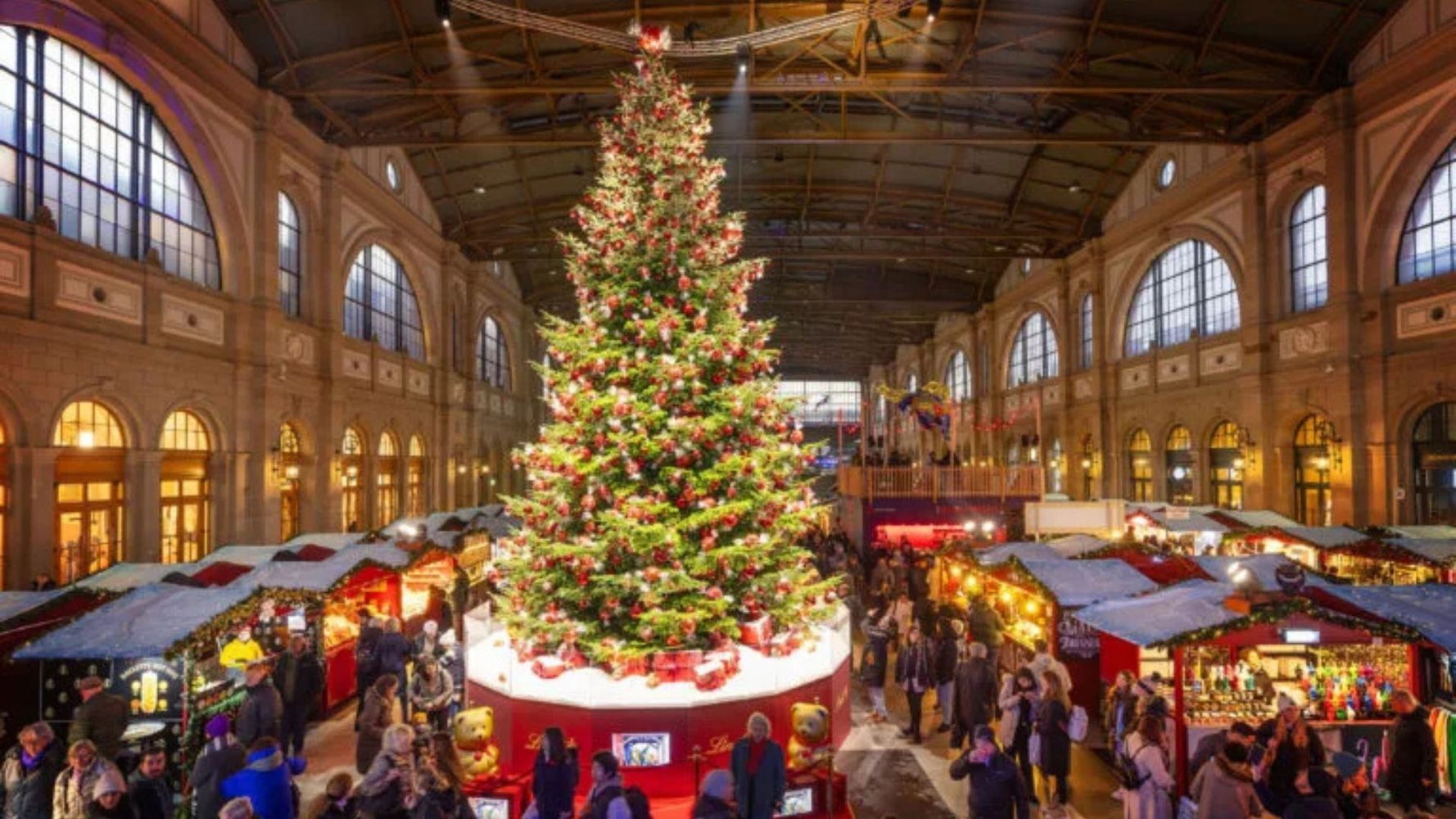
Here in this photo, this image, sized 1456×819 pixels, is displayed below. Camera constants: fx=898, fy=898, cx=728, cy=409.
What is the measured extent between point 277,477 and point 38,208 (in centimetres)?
713

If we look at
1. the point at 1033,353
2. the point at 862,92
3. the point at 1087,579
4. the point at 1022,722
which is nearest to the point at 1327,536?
the point at 1087,579

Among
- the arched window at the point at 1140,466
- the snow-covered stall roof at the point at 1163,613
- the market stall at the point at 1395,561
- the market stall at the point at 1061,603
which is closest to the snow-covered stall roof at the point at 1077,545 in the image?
the market stall at the point at 1061,603

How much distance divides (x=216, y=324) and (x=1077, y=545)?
1612cm

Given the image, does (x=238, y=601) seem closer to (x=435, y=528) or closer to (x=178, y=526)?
(x=178, y=526)

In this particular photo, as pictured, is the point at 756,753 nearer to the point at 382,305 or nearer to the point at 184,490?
the point at 184,490

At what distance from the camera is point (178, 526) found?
16141 mm

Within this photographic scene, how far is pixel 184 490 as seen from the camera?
16.3 m

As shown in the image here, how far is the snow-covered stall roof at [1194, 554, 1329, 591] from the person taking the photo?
11562 mm

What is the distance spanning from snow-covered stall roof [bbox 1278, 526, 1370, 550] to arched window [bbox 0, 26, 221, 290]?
20.6 m

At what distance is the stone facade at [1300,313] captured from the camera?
1747cm

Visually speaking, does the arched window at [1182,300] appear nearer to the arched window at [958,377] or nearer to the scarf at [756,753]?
the arched window at [958,377]

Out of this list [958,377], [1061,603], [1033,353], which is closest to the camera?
[1061,603]

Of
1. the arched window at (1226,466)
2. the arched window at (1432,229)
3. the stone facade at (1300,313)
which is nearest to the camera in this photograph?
the arched window at (1432,229)

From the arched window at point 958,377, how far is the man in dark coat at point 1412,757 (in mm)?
37834
